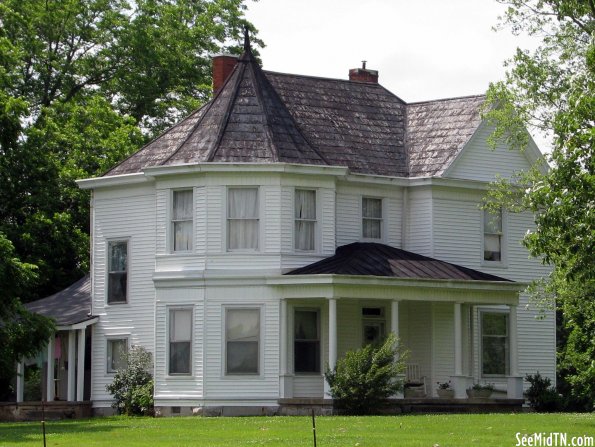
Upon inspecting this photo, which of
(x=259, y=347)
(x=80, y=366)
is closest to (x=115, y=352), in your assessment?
(x=80, y=366)

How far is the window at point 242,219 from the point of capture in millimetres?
42188

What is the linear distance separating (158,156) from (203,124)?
1.81 meters

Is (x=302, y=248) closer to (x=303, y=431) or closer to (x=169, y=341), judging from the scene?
(x=169, y=341)

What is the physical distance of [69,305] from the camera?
4703cm

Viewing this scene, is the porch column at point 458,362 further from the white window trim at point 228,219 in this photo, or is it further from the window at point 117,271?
the window at point 117,271

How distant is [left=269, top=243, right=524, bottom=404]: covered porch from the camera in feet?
135

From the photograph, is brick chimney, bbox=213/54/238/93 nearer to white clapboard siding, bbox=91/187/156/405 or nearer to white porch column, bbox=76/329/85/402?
white clapboard siding, bbox=91/187/156/405

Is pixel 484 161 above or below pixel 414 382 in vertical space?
above

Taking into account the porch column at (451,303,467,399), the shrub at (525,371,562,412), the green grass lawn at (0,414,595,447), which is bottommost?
the green grass lawn at (0,414,595,447)

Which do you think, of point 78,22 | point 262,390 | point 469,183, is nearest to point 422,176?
point 469,183

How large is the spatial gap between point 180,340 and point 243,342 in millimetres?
1871

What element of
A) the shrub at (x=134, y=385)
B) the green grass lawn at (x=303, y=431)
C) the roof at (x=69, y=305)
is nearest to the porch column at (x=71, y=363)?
the roof at (x=69, y=305)

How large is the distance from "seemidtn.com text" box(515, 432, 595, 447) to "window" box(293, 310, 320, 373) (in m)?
14.5

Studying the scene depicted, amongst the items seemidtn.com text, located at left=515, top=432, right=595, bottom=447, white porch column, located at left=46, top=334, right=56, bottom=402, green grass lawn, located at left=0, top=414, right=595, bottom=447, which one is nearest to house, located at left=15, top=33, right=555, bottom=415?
white porch column, located at left=46, top=334, right=56, bottom=402
